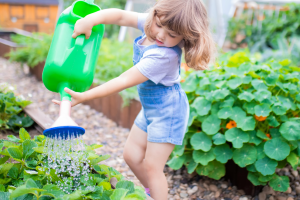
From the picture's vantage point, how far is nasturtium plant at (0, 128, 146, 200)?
0.98 meters

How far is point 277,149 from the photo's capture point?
1.57 metres

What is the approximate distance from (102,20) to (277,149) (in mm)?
1177

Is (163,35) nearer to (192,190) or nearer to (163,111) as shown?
(163,111)

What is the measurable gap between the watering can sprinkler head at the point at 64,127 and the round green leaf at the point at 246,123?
3.21 ft

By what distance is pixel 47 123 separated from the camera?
1831mm

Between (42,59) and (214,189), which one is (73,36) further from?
(42,59)

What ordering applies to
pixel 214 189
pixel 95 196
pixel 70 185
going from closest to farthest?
1. pixel 95 196
2. pixel 70 185
3. pixel 214 189

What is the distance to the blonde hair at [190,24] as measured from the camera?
1100 mm

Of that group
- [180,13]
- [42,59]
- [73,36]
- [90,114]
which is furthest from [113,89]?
[42,59]

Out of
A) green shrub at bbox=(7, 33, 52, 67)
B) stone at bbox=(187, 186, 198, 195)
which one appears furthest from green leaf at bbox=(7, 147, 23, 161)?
green shrub at bbox=(7, 33, 52, 67)

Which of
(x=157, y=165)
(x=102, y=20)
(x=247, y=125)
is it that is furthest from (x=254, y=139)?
(x=102, y=20)

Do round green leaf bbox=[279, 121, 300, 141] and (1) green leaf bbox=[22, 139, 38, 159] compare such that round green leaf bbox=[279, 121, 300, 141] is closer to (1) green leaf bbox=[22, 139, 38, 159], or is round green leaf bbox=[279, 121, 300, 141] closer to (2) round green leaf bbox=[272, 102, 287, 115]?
(2) round green leaf bbox=[272, 102, 287, 115]

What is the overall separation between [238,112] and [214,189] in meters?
0.54

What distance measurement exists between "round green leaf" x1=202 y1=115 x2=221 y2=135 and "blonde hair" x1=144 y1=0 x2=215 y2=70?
0.58 metres
